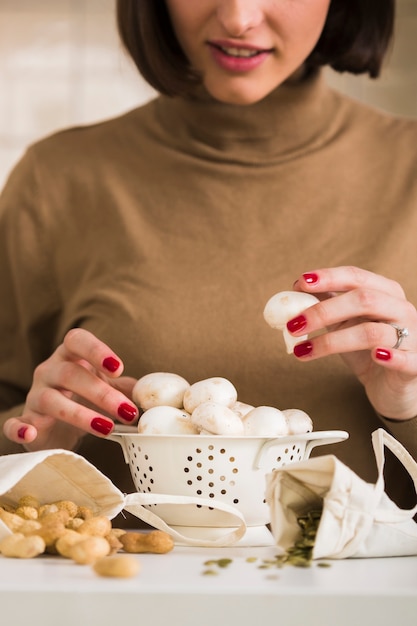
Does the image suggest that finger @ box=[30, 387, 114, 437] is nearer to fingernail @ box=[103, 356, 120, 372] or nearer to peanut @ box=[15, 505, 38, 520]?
fingernail @ box=[103, 356, 120, 372]

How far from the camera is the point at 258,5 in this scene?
1183 mm

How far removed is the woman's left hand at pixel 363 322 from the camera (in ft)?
3.05

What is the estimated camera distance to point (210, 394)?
2.91 feet

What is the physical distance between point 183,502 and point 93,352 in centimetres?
27

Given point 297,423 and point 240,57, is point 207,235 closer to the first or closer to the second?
point 240,57

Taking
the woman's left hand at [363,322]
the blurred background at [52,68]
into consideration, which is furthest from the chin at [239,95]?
the blurred background at [52,68]

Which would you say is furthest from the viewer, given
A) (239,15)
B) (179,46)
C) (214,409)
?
(179,46)

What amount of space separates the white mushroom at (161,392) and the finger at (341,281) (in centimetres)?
17

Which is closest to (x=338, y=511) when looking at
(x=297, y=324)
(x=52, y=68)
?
(x=297, y=324)

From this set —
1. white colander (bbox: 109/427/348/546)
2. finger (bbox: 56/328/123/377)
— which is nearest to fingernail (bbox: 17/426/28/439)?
finger (bbox: 56/328/123/377)

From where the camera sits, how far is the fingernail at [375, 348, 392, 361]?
960 millimetres

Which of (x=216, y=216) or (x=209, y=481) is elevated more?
A: (x=216, y=216)

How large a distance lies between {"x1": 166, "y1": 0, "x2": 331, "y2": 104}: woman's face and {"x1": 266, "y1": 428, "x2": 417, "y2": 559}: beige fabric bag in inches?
24.2

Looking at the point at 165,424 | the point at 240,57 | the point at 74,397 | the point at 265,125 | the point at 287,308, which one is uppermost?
the point at 240,57
